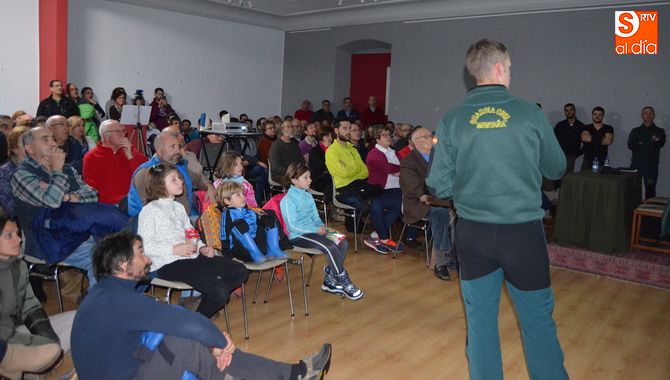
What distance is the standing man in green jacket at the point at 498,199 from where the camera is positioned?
6.88 ft

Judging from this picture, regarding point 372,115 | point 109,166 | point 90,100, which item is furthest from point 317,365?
point 372,115

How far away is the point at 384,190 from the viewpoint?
580 centimetres

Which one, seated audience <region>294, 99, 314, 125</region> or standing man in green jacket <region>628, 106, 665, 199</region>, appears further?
seated audience <region>294, 99, 314, 125</region>

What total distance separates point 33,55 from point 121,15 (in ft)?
5.97

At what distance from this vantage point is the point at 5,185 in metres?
3.29

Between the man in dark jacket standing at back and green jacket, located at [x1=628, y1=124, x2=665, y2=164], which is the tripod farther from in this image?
green jacket, located at [x1=628, y1=124, x2=665, y2=164]

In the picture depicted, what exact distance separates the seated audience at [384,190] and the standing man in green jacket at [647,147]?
4.16 metres

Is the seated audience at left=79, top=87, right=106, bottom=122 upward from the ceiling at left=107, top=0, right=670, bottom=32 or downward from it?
downward

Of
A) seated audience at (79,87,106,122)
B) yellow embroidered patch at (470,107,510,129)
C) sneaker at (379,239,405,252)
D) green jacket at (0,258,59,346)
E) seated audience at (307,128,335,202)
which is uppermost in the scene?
seated audience at (79,87,106,122)

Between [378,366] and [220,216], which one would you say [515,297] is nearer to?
[378,366]

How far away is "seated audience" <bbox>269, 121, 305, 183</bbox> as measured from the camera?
602 cm

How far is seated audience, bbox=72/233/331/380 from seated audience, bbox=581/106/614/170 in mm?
7646

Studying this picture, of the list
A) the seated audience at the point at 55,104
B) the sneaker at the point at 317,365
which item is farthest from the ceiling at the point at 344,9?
the sneaker at the point at 317,365

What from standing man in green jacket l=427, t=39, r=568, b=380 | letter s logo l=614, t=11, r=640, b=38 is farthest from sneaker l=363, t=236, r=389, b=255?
letter s logo l=614, t=11, r=640, b=38
